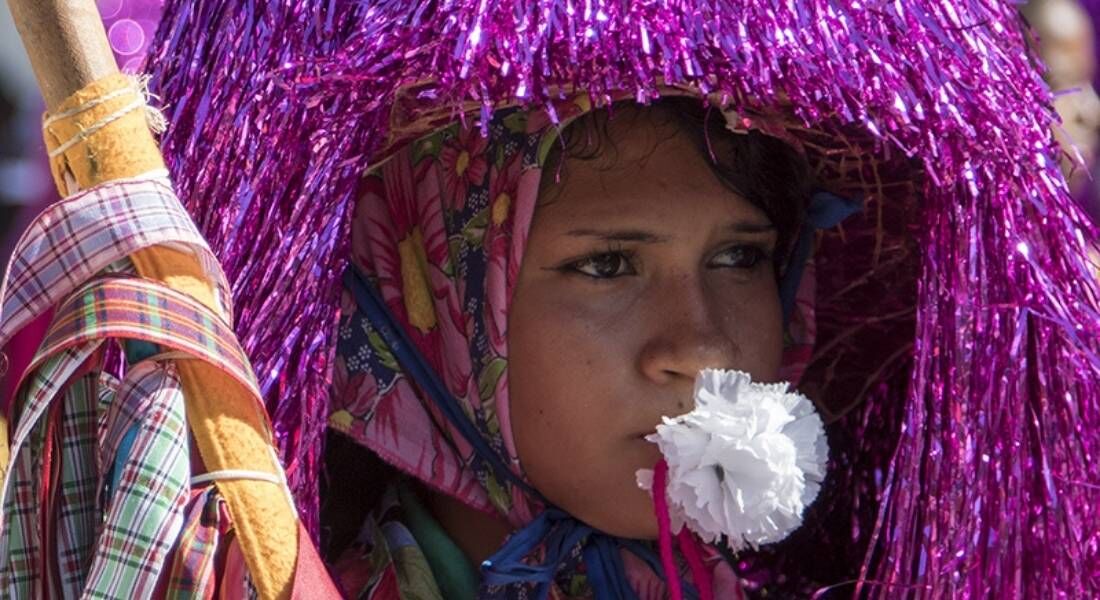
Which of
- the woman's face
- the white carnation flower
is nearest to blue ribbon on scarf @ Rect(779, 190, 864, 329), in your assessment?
the woman's face

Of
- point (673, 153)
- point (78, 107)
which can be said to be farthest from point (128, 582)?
point (673, 153)

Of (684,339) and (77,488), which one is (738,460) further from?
(77,488)

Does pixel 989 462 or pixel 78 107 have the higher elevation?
pixel 78 107

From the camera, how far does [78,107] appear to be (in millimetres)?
1263

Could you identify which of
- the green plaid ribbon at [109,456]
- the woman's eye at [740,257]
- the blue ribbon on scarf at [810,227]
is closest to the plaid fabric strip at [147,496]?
the green plaid ribbon at [109,456]

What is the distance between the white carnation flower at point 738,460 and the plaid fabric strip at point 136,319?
1.39ft

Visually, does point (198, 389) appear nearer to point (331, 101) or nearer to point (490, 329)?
point (331, 101)

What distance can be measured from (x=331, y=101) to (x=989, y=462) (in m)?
0.64

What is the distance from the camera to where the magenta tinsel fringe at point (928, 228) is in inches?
56.5

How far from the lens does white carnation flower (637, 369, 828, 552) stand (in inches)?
58.8

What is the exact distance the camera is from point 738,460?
1.49 m

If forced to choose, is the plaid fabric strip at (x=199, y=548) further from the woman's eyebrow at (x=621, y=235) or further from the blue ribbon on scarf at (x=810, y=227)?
the blue ribbon on scarf at (x=810, y=227)

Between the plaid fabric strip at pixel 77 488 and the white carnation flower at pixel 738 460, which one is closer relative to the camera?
the plaid fabric strip at pixel 77 488

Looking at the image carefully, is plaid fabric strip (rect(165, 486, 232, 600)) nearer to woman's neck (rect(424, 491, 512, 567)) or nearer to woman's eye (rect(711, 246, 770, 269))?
woman's neck (rect(424, 491, 512, 567))
